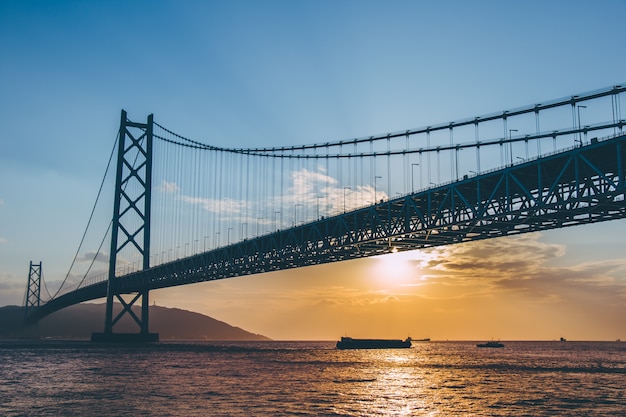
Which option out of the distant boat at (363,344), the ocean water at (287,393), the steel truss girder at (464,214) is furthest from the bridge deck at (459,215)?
the distant boat at (363,344)

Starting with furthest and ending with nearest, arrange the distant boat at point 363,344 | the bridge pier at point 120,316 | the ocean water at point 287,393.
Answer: the distant boat at point 363,344 < the bridge pier at point 120,316 < the ocean water at point 287,393

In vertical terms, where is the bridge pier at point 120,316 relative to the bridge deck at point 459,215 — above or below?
below

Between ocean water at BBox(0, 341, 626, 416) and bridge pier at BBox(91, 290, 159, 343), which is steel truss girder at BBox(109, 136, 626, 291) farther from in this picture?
bridge pier at BBox(91, 290, 159, 343)

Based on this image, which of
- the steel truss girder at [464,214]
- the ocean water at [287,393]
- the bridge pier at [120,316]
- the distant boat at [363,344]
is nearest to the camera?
the ocean water at [287,393]

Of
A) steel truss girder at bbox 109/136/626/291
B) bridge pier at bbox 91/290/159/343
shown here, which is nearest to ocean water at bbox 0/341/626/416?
steel truss girder at bbox 109/136/626/291

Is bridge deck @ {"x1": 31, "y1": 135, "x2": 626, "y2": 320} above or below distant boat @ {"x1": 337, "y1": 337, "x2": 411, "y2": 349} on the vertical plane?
above

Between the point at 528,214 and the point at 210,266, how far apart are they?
165 ft

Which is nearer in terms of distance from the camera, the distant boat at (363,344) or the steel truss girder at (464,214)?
the steel truss girder at (464,214)

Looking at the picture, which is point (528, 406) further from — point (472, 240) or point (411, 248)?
point (411, 248)

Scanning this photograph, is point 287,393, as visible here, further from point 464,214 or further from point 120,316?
point 120,316

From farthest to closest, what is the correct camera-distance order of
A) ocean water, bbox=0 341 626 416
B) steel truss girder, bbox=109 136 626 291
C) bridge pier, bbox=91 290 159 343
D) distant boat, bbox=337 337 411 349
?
1. distant boat, bbox=337 337 411 349
2. bridge pier, bbox=91 290 159 343
3. steel truss girder, bbox=109 136 626 291
4. ocean water, bbox=0 341 626 416

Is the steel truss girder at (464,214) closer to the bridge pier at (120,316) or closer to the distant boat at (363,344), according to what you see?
the bridge pier at (120,316)

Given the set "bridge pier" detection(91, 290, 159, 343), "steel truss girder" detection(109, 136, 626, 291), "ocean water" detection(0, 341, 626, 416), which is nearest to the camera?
"ocean water" detection(0, 341, 626, 416)

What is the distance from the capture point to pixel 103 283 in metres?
104
